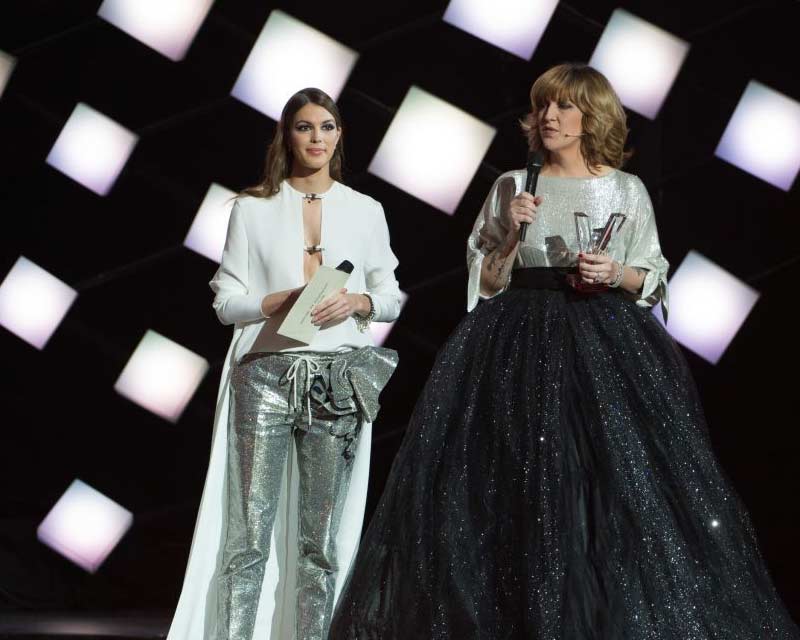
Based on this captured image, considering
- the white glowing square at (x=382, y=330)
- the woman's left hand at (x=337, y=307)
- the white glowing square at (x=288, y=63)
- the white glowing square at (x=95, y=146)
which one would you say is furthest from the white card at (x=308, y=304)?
the white glowing square at (x=95, y=146)

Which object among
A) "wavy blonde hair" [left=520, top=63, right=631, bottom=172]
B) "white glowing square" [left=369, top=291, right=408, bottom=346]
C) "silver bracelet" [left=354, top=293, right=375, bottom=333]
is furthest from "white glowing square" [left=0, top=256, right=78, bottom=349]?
"wavy blonde hair" [left=520, top=63, right=631, bottom=172]

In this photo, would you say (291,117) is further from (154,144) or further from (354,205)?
(154,144)

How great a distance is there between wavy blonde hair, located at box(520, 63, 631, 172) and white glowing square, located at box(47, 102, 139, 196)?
1.38m

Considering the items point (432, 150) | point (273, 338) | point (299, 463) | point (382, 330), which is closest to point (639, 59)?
point (432, 150)

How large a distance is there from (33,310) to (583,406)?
1.84 meters

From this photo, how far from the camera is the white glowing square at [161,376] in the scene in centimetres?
330

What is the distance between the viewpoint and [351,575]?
85.4 inches

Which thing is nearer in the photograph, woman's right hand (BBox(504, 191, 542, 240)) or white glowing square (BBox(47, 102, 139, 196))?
woman's right hand (BBox(504, 191, 542, 240))

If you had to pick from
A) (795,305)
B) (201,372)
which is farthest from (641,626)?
(201,372)

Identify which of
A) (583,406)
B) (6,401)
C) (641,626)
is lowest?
(6,401)

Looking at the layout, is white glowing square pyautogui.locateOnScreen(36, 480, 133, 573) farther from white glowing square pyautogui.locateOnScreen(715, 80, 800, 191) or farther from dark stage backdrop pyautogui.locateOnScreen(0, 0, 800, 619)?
white glowing square pyautogui.locateOnScreen(715, 80, 800, 191)

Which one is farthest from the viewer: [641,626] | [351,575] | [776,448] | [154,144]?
[154,144]

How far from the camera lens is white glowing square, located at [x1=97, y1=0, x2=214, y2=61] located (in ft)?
10.7

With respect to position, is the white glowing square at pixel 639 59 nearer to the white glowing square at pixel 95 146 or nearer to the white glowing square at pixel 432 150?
the white glowing square at pixel 432 150
